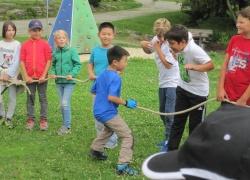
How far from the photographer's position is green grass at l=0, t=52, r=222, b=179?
5402 mm

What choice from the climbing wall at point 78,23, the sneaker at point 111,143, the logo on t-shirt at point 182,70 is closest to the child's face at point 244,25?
the logo on t-shirt at point 182,70

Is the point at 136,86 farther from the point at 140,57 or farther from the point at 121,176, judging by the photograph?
the point at 121,176

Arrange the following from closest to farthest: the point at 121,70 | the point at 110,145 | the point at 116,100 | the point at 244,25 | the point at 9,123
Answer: the point at 244,25, the point at 116,100, the point at 121,70, the point at 110,145, the point at 9,123

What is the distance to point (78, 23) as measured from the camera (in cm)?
1457

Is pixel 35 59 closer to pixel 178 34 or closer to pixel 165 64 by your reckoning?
pixel 165 64

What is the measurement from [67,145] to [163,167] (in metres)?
4.82

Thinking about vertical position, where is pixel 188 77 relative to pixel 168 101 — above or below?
above

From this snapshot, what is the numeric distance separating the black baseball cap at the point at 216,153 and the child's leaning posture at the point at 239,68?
336 centimetres

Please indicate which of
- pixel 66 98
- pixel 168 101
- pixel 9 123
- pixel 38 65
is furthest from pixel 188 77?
pixel 9 123

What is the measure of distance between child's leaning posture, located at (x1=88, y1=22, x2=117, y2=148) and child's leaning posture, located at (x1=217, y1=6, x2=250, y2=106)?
4.72 ft

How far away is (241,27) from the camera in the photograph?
487 centimetres

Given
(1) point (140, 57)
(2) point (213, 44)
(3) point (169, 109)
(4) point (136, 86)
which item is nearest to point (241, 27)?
(3) point (169, 109)

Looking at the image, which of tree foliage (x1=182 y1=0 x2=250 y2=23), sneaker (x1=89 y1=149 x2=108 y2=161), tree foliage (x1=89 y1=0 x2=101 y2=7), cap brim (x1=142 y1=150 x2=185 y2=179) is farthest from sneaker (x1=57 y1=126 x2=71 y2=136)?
tree foliage (x1=89 y1=0 x2=101 y2=7)

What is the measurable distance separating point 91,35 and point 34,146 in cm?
877
